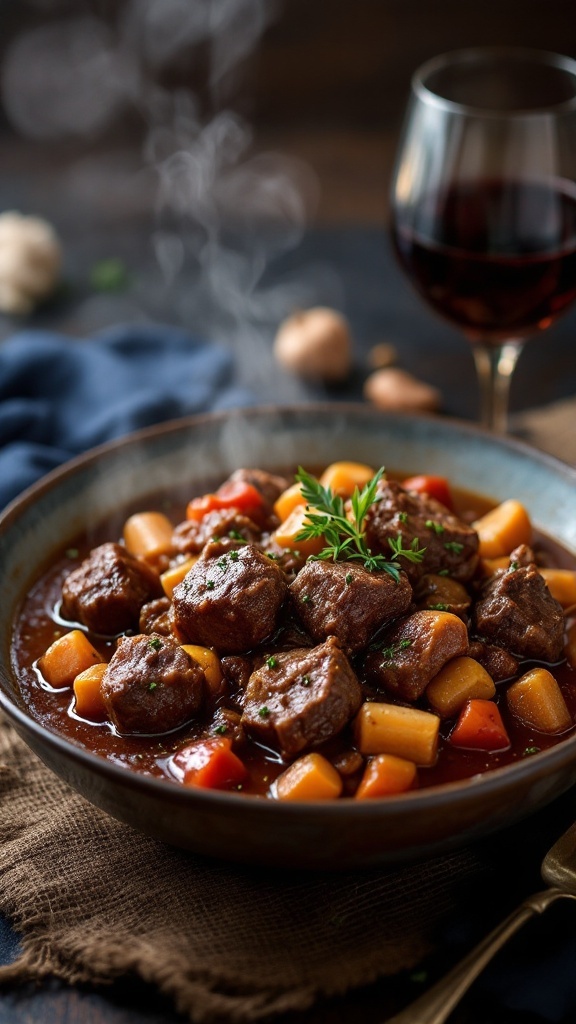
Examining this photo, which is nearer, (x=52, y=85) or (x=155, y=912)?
(x=155, y=912)

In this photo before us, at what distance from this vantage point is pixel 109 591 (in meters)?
3.33

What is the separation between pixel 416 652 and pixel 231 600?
20.9 inches

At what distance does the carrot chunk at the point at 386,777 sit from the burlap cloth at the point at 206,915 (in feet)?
0.96

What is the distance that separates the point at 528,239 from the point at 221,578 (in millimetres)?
2035

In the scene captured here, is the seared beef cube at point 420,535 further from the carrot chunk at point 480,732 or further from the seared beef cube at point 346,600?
the carrot chunk at point 480,732

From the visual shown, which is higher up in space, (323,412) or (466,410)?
(323,412)

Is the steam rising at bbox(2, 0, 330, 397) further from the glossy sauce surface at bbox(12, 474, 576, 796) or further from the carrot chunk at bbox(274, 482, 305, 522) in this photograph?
the glossy sauce surface at bbox(12, 474, 576, 796)

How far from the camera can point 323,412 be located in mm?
4297

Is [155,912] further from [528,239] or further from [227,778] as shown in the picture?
[528,239]

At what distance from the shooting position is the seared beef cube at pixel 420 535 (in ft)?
11.0

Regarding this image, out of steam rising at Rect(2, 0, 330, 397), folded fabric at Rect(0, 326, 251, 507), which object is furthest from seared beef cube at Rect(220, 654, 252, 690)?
steam rising at Rect(2, 0, 330, 397)

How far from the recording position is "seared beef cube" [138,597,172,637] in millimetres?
3307

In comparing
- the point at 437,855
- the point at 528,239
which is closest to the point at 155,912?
the point at 437,855

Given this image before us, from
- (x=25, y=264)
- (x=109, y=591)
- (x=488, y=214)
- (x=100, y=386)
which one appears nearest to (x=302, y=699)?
(x=109, y=591)
